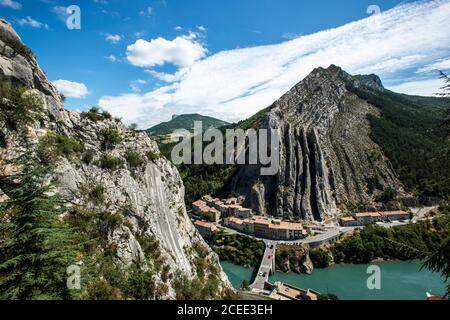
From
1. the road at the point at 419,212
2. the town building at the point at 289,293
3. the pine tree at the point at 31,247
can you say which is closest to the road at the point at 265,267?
the town building at the point at 289,293

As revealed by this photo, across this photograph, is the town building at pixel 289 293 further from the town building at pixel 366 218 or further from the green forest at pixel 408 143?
the green forest at pixel 408 143

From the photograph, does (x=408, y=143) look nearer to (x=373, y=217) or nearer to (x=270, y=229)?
(x=373, y=217)

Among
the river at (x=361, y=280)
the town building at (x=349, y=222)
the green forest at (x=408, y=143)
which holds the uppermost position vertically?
the green forest at (x=408, y=143)

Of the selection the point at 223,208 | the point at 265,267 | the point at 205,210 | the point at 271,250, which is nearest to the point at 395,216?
the point at 271,250

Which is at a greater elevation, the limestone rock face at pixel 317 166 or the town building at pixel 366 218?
the limestone rock face at pixel 317 166

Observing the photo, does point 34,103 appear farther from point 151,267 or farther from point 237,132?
point 237,132

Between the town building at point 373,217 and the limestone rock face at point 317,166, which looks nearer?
the town building at point 373,217

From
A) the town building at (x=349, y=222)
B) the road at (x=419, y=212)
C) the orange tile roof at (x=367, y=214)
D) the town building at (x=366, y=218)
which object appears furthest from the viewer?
the orange tile roof at (x=367, y=214)
